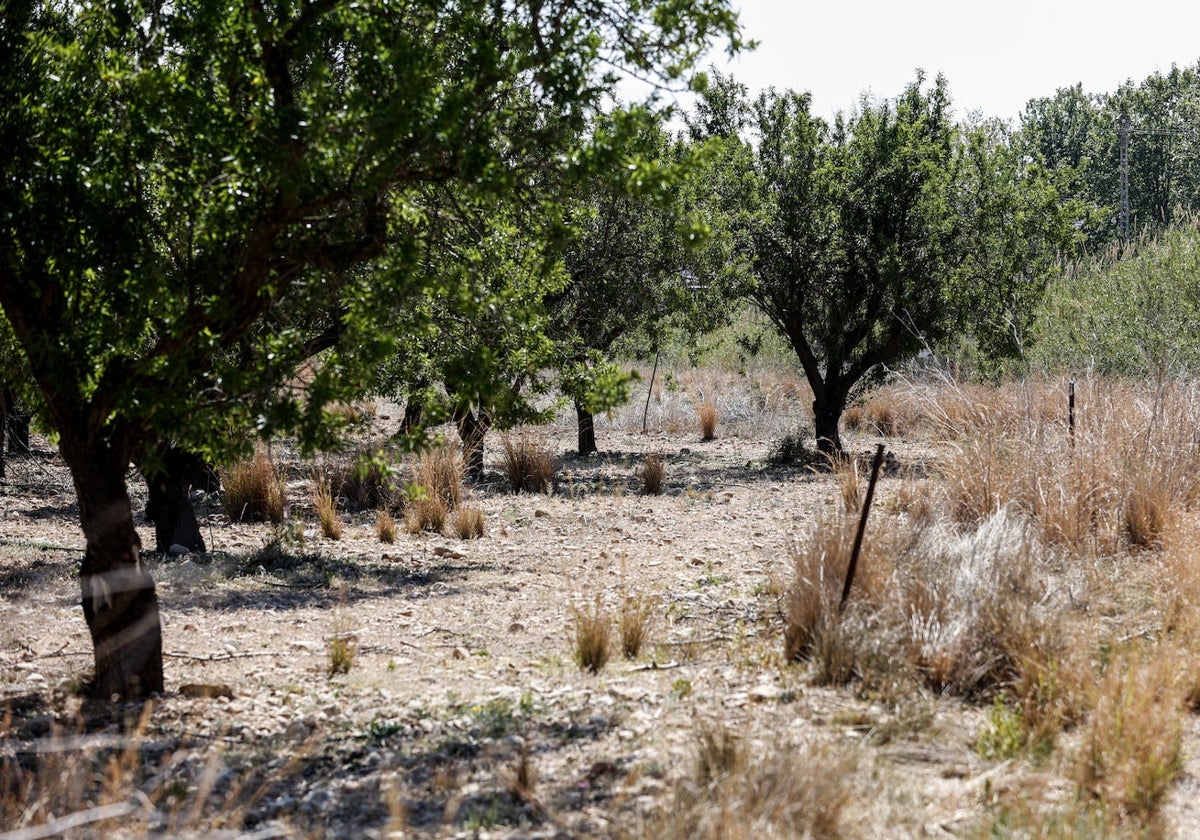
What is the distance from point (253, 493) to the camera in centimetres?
1144

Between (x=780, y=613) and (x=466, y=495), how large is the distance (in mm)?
6240

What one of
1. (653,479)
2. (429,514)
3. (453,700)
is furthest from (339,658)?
(653,479)

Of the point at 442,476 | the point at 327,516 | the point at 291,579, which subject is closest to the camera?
the point at 291,579

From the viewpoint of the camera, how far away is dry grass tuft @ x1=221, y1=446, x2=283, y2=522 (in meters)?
11.3

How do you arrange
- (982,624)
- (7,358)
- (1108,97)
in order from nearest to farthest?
(982,624) < (7,358) < (1108,97)

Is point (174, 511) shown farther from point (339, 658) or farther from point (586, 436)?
point (586, 436)

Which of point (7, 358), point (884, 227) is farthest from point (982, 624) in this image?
point (884, 227)

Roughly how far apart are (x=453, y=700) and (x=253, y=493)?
6720 millimetres

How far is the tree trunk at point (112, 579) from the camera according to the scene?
525cm

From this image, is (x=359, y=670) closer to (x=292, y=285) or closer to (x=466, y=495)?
(x=292, y=285)

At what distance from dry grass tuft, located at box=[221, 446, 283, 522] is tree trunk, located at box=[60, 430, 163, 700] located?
594 cm

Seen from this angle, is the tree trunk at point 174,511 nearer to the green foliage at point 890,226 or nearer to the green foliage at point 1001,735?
the green foliage at point 1001,735

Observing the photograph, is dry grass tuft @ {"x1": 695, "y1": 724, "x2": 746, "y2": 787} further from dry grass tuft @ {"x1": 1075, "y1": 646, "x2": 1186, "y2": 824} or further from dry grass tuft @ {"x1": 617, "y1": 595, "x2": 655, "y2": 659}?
dry grass tuft @ {"x1": 617, "y1": 595, "x2": 655, "y2": 659}

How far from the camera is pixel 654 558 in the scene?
9.20 meters
